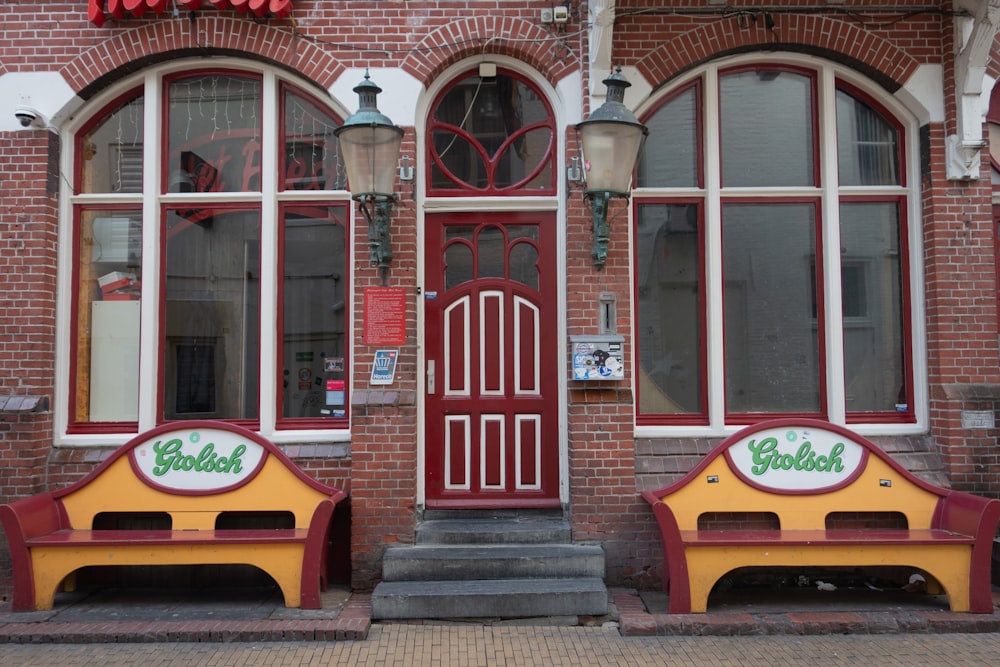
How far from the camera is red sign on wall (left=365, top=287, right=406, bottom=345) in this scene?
5938 mm

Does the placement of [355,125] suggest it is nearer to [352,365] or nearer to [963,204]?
[352,365]

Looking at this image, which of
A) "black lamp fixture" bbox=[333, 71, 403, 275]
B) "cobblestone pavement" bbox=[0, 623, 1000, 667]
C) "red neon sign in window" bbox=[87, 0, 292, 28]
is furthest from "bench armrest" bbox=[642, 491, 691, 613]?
"red neon sign in window" bbox=[87, 0, 292, 28]

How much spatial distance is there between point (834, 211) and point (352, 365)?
13.4ft

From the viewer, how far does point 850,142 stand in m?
6.39

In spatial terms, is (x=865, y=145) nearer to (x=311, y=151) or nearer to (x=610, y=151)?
(x=610, y=151)

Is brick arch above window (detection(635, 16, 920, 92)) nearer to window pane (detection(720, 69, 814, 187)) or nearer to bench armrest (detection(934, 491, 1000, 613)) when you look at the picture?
window pane (detection(720, 69, 814, 187))

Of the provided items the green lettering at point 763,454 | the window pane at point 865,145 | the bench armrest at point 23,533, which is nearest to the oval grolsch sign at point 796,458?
the green lettering at point 763,454

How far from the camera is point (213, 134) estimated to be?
6.37 meters

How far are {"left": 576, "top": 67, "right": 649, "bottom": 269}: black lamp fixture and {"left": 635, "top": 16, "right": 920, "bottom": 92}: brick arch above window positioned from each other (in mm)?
664

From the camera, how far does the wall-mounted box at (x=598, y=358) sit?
5.82 meters

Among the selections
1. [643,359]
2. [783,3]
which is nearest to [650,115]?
[783,3]

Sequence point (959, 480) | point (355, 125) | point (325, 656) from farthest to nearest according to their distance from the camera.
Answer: point (959, 480) → point (355, 125) → point (325, 656)

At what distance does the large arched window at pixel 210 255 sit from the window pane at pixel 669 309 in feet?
8.02

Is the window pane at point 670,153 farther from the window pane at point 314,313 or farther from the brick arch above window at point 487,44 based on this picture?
the window pane at point 314,313
